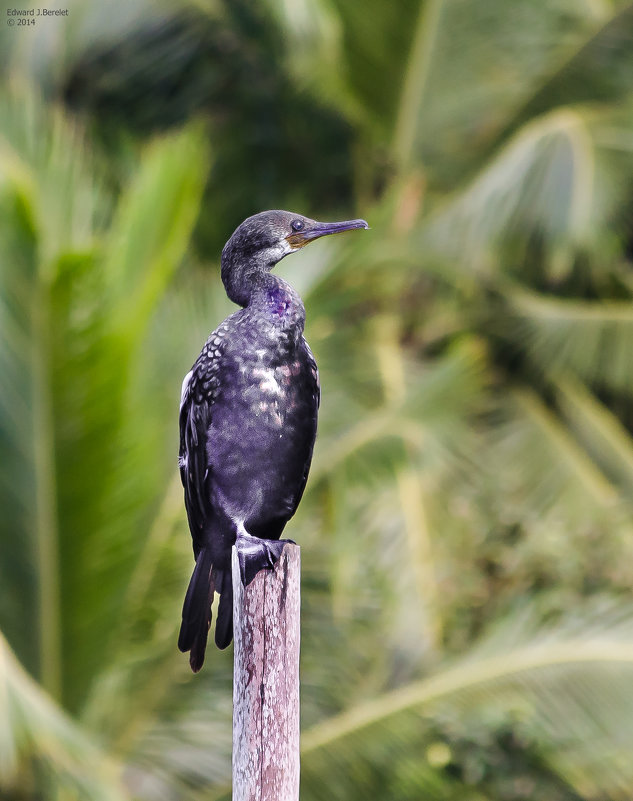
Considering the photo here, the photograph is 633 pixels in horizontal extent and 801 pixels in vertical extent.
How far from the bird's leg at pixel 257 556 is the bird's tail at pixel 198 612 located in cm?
17

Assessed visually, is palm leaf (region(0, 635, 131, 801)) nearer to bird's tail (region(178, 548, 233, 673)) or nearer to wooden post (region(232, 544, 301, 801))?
bird's tail (region(178, 548, 233, 673))

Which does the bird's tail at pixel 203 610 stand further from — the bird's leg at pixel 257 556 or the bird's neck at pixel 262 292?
the bird's neck at pixel 262 292

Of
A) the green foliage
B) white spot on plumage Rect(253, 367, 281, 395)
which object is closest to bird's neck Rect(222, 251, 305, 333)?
white spot on plumage Rect(253, 367, 281, 395)

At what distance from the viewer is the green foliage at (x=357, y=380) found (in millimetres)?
3779

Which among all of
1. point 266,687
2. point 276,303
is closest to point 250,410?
point 276,303

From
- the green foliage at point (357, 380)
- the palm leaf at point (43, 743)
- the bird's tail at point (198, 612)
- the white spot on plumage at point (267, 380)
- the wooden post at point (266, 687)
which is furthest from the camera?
the green foliage at point (357, 380)

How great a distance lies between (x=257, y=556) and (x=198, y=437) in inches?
17.7

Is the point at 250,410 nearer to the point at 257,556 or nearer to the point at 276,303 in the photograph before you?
the point at 276,303

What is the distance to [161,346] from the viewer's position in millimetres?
4234

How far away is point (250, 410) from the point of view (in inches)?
96.7

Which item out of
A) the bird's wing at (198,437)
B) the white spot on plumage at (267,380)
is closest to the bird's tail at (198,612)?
the bird's wing at (198,437)

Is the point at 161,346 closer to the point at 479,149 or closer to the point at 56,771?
the point at 56,771

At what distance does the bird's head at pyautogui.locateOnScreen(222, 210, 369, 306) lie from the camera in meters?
2.52

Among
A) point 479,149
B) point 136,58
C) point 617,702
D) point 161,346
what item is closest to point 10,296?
point 161,346
